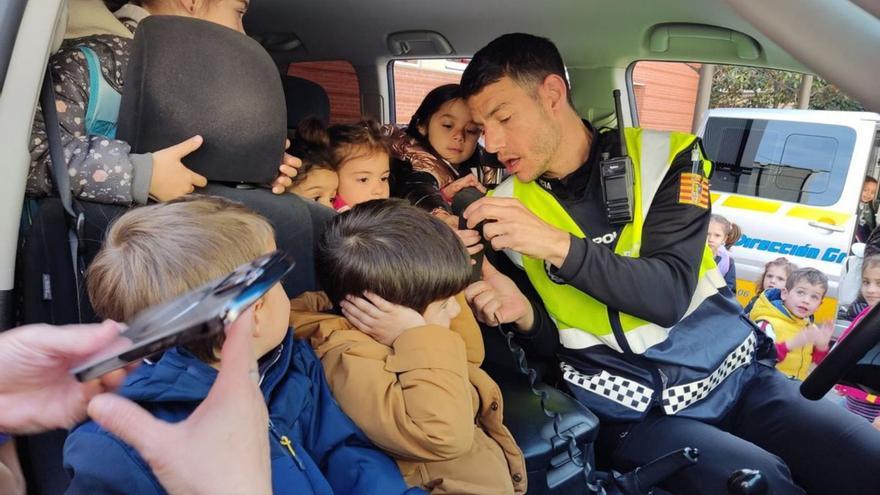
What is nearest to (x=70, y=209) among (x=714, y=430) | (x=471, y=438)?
(x=471, y=438)

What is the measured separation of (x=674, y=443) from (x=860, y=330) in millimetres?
627

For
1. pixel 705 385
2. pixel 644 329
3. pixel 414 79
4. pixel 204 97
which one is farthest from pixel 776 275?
pixel 204 97

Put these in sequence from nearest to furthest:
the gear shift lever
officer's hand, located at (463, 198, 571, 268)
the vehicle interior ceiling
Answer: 1. the gear shift lever
2. officer's hand, located at (463, 198, 571, 268)
3. the vehicle interior ceiling

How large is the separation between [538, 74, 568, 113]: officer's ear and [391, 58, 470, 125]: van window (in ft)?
3.39

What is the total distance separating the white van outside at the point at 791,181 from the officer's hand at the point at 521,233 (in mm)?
4260

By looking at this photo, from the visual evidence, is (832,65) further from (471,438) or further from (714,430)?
(714,430)

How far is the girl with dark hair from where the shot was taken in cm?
232

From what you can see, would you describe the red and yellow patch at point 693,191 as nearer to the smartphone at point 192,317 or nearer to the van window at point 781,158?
the smartphone at point 192,317

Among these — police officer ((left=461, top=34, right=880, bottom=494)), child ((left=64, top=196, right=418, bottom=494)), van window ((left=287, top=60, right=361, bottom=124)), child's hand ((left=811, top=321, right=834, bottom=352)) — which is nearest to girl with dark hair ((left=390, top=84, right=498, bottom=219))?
police officer ((left=461, top=34, right=880, bottom=494))

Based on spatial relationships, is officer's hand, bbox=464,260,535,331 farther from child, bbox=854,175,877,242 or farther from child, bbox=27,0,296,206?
child, bbox=854,175,877,242

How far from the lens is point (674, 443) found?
5.47 ft

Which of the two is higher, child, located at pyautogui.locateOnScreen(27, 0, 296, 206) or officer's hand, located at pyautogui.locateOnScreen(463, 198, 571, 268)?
child, located at pyautogui.locateOnScreen(27, 0, 296, 206)

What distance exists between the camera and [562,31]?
7.68ft

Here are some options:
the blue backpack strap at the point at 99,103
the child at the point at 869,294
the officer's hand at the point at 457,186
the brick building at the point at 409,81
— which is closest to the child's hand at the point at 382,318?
the blue backpack strap at the point at 99,103
